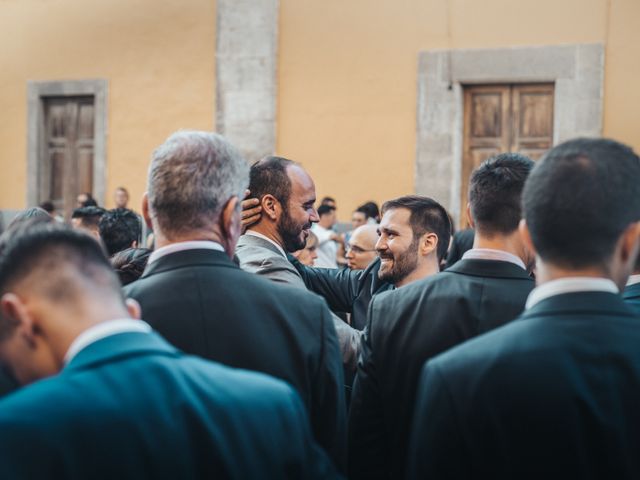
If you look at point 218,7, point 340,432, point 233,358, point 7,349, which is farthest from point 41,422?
point 218,7

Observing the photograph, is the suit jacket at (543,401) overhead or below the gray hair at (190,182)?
below

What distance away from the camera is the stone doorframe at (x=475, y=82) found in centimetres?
1211

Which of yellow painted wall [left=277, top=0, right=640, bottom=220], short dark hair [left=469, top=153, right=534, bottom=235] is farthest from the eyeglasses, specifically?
yellow painted wall [left=277, top=0, right=640, bottom=220]

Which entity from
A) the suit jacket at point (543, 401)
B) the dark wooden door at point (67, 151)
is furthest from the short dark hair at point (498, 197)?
the dark wooden door at point (67, 151)

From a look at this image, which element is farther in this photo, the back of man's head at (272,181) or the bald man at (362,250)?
the bald man at (362,250)

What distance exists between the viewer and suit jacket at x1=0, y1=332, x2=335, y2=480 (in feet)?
5.49

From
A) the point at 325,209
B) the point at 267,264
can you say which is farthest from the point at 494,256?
the point at 325,209

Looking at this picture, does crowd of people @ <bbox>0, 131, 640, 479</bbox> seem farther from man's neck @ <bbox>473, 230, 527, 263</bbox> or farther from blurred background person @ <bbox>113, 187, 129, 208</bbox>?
blurred background person @ <bbox>113, 187, 129, 208</bbox>

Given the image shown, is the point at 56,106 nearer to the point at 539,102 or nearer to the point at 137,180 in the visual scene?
the point at 137,180

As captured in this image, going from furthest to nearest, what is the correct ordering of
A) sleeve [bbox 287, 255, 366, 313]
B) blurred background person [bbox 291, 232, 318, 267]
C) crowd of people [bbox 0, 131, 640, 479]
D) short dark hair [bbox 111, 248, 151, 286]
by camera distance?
blurred background person [bbox 291, 232, 318, 267] → sleeve [bbox 287, 255, 366, 313] → short dark hair [bbox 111, 248, 151, 286] → crowd of people [bbox 0, 131, 640, 479]

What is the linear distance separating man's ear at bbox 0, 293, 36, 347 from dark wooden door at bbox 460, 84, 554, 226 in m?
11.0

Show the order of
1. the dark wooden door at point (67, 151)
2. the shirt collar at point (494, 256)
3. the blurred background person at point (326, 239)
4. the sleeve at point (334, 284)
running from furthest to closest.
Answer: the dark wooden door at point (67, 151) → the blurred background person at point (326, 239) → the sleeve at point (334, 284) → the shirt collar at point (494, 256)

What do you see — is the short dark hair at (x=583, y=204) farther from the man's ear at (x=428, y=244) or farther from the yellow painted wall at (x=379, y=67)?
the yellow painted wall at (x=379, y=67)

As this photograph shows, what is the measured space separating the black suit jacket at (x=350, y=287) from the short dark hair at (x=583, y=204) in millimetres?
2679
